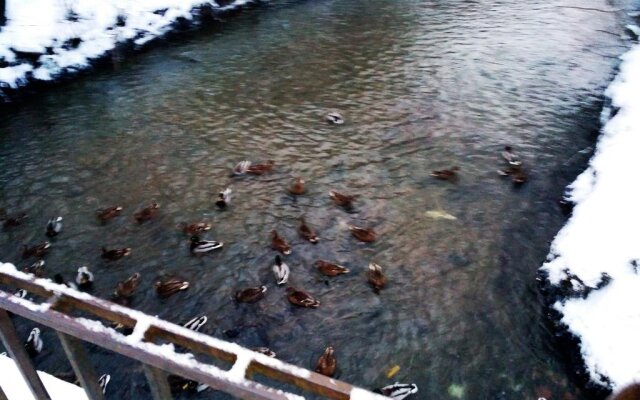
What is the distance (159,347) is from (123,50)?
488 inches

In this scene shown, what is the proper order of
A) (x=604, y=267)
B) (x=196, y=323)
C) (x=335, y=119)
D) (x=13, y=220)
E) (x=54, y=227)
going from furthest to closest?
(x=335, y=119) < (x=13, y=220) < (x=54, y=227) < (x=196, y=323) < (x=604, y=267)

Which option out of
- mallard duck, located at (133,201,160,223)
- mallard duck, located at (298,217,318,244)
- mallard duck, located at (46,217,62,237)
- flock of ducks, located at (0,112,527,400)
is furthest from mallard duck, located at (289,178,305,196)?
mallard duck, located at (46,217,62,237)

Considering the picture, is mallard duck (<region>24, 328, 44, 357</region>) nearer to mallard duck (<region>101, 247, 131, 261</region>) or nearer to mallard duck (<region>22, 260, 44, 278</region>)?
mallard duck (<region>22, 260, 44, 278</region>)

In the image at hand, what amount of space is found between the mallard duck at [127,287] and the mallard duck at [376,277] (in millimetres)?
2914

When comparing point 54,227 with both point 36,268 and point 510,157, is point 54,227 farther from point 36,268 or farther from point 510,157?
point 510,157

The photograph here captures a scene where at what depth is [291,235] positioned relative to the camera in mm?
6930

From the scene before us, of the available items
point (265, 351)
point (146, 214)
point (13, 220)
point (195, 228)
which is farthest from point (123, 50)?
point (265, 351)

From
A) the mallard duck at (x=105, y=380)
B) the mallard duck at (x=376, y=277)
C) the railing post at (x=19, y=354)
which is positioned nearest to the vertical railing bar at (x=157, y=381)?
the railing post at (x=19, y=354)

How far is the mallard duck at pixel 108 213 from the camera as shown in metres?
7.17

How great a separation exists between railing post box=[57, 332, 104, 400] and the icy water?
3.00 meters

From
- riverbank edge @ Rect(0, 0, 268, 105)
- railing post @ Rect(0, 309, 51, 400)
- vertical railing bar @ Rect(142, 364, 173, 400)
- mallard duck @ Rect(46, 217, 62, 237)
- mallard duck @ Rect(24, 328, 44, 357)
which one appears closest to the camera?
vertical railing bar @ Rect(142, 364, 173, 400)

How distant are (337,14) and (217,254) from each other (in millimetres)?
10743

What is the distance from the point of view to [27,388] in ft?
9.24

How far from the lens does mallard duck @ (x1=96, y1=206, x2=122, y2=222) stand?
7.17 meters
